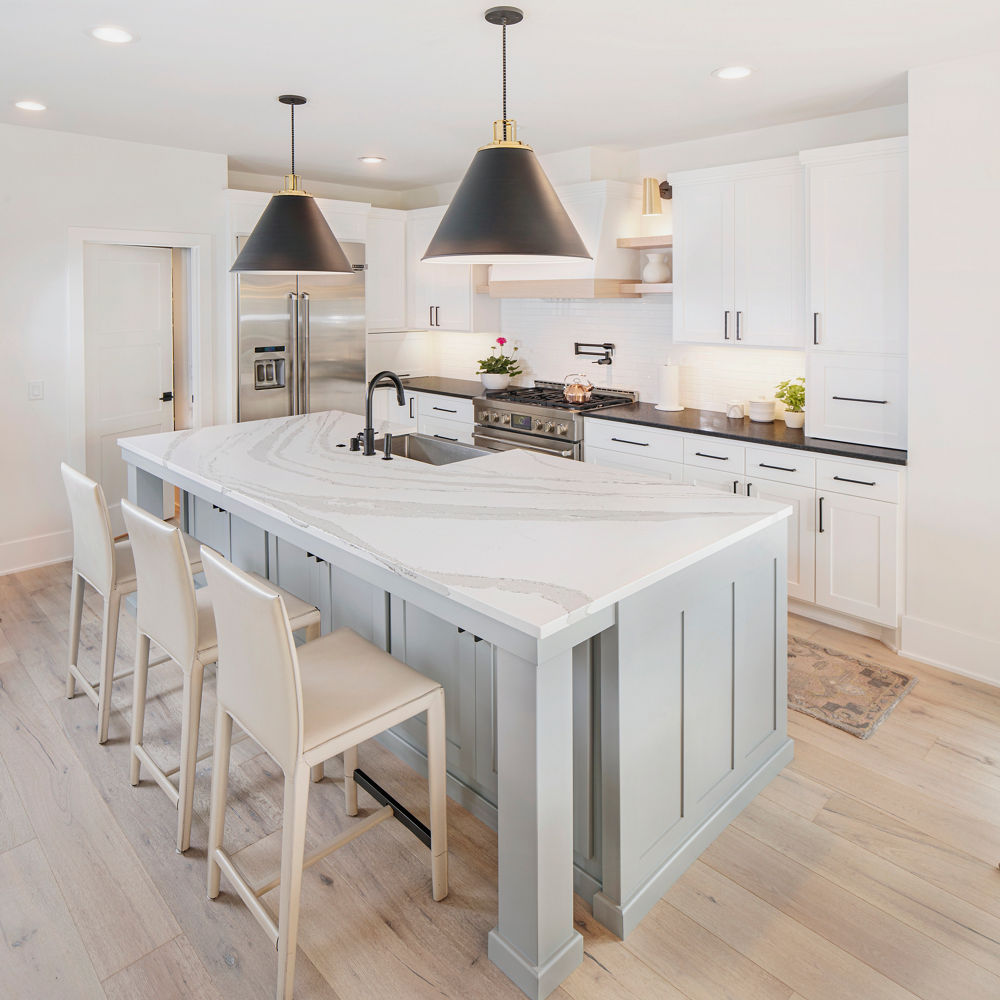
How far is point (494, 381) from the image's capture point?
5.92m

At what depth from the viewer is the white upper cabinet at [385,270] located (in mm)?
6020

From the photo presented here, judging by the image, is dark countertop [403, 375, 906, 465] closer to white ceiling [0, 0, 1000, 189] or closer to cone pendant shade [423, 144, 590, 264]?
white ceiling [0, 0, 1000, 189]

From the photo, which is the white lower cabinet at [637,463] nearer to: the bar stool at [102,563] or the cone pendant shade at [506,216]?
the cone pendant shade at [506,216]

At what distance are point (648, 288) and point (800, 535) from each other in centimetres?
190

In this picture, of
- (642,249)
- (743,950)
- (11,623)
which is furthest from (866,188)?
(11,623)

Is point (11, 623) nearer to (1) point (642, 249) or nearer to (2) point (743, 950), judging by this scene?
(2) point (743, 950)

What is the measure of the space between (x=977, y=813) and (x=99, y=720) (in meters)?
3.08

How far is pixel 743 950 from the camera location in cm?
Result: 194

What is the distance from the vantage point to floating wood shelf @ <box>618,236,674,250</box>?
4762 mm

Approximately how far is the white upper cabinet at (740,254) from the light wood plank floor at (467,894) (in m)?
2.25

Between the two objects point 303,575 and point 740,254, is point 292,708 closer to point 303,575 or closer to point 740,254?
point 303,575

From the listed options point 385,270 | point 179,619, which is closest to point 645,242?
point 385,270

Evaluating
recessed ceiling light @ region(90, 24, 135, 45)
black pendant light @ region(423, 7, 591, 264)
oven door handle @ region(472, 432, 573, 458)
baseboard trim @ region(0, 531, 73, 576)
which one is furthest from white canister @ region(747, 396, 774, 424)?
baseboard trim @ region(0, 531, 73, 576)

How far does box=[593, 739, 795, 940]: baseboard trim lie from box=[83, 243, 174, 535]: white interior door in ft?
14.3
